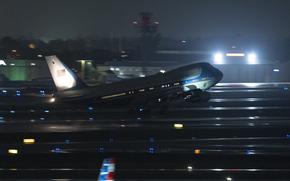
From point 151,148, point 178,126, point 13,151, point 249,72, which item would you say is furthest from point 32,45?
point 151,148

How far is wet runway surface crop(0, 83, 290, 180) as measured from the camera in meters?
17.5

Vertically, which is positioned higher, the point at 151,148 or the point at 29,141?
the point at 29,141

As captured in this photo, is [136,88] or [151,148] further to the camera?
[136,88]

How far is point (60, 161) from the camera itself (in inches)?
766

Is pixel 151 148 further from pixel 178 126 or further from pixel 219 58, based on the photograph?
pixel 219 58

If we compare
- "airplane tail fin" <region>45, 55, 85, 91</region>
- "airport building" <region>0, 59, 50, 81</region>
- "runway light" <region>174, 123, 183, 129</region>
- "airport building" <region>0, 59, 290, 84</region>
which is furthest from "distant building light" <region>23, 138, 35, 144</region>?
"airport building" <region>0, 59, 50, 81</region>

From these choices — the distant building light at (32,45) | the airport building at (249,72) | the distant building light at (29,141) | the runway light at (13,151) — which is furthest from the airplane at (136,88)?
the distant building light at (32,45)

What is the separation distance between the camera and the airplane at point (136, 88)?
4247 centimetres

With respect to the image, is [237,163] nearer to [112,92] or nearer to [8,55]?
[112,92]

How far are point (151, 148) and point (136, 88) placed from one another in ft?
72.3

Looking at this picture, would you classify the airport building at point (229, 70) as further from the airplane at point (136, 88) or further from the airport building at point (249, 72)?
the airplane at point (136, 88)

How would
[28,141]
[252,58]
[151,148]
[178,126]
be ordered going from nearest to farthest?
[151,148] < [28,141] < [178,126] < [252,58]

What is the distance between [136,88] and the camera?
43.8 metres

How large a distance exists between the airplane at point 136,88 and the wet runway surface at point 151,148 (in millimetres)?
4240
